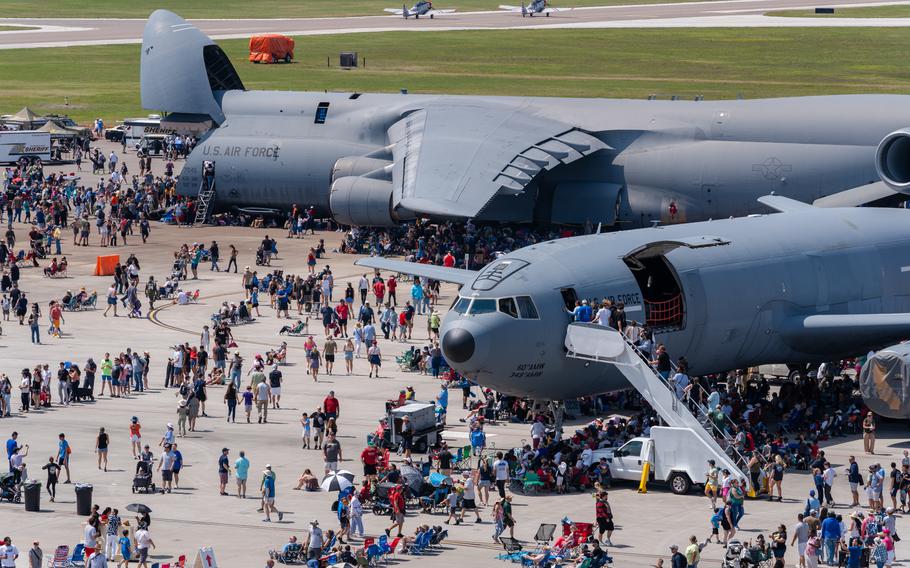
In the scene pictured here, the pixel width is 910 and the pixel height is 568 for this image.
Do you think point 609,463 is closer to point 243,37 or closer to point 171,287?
point 171,287

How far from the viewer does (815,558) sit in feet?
103

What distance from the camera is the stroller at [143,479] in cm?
3762

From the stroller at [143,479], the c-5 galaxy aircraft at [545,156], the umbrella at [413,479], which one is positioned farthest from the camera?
the c-5 galaxy aircraft at [545,156]

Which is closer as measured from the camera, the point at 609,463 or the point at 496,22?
the point at 609,463

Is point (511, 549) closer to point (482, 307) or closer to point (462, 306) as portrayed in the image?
point (482, 307)

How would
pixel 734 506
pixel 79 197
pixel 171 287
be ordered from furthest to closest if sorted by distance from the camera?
pixel 79 197
pixel 171 287
pixel 734 506

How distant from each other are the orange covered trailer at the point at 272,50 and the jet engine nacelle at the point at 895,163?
287ft

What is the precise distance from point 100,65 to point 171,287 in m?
82.7

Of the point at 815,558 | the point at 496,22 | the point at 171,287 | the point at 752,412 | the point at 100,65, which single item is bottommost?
the point at 815,558

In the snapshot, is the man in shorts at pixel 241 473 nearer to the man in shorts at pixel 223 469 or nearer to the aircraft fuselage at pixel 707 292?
the man in shorts at pixel 223 469

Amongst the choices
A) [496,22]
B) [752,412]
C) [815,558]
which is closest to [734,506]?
[815,558]

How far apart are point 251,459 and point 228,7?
147 metres

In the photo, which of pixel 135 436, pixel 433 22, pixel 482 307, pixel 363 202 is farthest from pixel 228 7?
pixel 482 307

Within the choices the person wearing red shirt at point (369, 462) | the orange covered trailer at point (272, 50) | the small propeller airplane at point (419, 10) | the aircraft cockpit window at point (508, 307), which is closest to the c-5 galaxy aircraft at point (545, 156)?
the aircraft cockpit window at point (508, 307)
